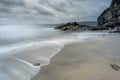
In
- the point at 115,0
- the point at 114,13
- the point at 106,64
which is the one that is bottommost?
the point at 106,64

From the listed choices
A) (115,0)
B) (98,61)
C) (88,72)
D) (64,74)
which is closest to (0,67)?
(64,74)

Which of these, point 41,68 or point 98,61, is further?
point 98,61

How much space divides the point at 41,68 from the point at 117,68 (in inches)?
156

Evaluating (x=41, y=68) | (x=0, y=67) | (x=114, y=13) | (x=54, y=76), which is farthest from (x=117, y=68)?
(x=114, y=13)

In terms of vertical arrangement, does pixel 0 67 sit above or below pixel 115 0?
below

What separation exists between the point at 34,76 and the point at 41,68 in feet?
3.84

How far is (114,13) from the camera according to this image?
5522cm

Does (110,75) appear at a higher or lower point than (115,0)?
lower

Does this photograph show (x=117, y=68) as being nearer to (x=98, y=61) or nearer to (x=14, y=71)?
(x=98, y=61)

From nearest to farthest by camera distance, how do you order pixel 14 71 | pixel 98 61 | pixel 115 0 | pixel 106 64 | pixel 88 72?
1. pixel 88 72
2. pixel 14 71
3. pixel 106 64
4. pixel 98 61
5. pixel 115 0

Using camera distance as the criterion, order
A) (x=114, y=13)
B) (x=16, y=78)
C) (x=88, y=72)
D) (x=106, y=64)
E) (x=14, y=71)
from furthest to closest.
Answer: (x=114, y=13) → (x=106, y=64) → (x=14, y=71) → (x=88, y=72) → (x=16, y=78)

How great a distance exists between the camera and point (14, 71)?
27.4 feet

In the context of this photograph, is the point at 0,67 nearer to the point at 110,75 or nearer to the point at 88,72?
the point at 88,72

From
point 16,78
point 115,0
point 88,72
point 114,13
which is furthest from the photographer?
point 115,0
